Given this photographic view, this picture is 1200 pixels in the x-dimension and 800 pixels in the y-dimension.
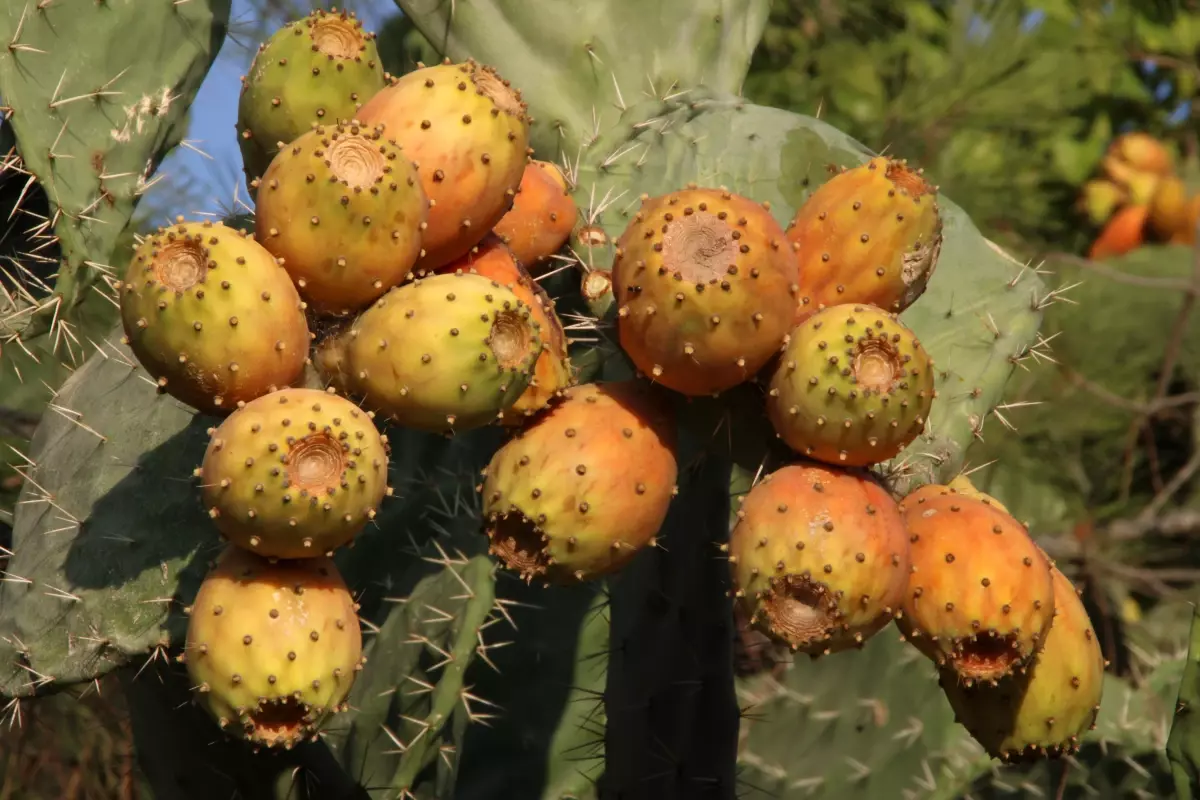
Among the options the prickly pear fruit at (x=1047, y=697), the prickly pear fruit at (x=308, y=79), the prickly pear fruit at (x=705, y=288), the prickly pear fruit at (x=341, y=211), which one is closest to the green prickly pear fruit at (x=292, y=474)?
the prickly pear fruit at (x=341, y=211)

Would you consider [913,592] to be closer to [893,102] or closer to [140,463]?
[140,463]

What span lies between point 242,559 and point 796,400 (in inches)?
18.4

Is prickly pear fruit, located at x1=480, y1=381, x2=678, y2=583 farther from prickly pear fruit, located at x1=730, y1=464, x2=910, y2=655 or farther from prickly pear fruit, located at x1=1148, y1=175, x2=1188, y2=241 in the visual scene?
prickly pear fruit, located at x1=1148, y1=175, x2=1188, y2=241

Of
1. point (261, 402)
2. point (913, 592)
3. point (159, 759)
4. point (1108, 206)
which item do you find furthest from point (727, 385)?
point (1108, 206)

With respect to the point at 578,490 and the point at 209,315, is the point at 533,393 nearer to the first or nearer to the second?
the point at 578,490

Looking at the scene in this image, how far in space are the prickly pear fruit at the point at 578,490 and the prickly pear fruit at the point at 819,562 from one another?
0.30 feet

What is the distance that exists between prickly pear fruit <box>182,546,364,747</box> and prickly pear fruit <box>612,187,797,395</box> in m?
0.34

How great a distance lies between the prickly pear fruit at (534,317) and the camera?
1309 mm

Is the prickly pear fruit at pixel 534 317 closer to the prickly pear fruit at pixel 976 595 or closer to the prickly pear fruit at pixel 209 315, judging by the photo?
the prickly pear fruit at pixel 209 315

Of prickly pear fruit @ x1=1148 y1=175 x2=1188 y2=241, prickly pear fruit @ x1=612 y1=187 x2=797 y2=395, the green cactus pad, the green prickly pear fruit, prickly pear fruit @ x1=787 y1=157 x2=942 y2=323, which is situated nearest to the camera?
the green prickly pear fruit

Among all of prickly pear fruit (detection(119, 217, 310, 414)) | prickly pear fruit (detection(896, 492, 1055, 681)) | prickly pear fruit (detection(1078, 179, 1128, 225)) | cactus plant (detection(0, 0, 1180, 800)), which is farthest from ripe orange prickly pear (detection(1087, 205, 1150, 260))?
prickly pear fruit (detection(119, 217, 310, 414))

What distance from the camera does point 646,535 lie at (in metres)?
1.31

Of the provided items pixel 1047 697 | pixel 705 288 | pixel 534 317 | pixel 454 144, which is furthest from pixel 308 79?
pixel 1047 697

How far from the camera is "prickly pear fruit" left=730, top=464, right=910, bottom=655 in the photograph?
1214 millimetres
